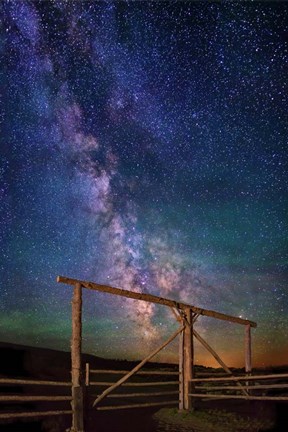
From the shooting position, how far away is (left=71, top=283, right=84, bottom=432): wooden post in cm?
948

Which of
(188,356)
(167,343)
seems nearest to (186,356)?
(188,356)

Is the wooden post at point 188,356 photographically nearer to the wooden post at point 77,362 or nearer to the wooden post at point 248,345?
the wooden post at point 248,345

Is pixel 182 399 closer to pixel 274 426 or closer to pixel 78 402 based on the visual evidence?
pixel 274 426

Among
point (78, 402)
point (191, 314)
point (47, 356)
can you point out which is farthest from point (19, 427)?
point (47, 356)

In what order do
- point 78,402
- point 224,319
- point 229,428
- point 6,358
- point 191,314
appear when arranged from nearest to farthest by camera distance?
point 78,402 < point 229,428 < point 191,314 < point 224,319 < point 6,358

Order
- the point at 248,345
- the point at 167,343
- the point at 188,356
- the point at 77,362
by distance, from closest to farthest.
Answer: the point at 77,362 → the point at 167,343 → the point at 188,356 → the point at 248,345

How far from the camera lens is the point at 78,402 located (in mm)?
9516

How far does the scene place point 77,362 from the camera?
9.58 metres

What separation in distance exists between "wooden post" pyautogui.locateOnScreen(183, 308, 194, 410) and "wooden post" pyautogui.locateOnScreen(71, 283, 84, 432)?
11.1 feet

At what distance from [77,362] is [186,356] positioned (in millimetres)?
3679

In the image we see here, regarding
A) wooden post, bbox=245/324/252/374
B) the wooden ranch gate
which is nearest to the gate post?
the wooden ranch gate

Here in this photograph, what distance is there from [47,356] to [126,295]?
2817cm

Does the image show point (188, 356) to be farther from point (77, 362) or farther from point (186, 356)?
point (77, 362)

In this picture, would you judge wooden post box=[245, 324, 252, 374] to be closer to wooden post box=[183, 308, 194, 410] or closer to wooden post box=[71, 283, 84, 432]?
wooden post box=[183, 308, 194, 410]
